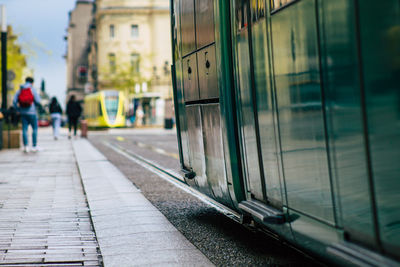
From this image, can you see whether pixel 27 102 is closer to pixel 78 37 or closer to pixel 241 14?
pixel 241 14

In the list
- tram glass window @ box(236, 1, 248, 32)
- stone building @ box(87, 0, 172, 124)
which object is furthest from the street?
stone building @ box(87, 0, 172, 124)

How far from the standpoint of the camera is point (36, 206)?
6914 mm

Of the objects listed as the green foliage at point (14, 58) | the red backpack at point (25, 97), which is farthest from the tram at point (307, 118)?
the green foliage at point (14, 58)

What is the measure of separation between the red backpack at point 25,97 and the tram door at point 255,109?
12.3 meters

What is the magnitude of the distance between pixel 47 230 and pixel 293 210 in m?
2.88

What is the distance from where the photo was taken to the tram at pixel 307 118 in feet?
7.68

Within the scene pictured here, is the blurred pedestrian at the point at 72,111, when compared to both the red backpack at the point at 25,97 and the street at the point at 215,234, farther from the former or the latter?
the street at the point at 215,234

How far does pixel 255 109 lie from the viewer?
3.92m

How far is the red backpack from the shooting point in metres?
15.7

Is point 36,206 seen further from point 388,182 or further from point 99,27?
point 99,27

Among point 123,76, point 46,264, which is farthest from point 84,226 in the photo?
point 123,76

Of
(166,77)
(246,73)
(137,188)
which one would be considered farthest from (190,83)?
(166,77)

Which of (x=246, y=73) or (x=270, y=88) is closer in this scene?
(x=270, y=88)

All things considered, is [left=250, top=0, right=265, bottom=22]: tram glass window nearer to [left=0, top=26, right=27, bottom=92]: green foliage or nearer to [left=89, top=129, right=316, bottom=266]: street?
[left=89, top=129, right=316, bottom=266]: street
